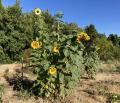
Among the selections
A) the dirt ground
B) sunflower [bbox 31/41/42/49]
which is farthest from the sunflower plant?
the dirt ground

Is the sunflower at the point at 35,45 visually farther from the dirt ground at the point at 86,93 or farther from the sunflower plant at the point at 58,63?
the dirt ground at the point at 86,93

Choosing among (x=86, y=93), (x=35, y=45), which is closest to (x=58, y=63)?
(x=35, y=45)

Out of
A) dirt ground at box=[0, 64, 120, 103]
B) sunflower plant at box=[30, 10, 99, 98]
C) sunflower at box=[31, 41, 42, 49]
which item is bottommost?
dirt ground at box=[0, 64, 120, 103]

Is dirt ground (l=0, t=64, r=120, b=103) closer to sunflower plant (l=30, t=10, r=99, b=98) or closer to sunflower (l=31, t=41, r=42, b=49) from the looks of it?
sunflower plant (l=30, t=10, r=99, b=98)

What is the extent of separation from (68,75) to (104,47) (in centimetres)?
1758

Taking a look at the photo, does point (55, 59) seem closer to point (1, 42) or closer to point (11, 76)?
point (11, 76)

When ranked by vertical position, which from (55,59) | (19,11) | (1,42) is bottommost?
(55,59)

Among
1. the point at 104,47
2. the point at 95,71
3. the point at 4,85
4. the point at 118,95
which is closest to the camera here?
the point at 118,95

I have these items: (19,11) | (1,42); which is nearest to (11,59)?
(1,42)

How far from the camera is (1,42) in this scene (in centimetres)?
2062

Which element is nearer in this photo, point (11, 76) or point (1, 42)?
point (11, 76)

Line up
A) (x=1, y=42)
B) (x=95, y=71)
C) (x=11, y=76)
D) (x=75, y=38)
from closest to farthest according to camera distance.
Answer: (x=75, y=38) < (x=11, y=76) < (x=95, y=71) < (x=1, y=42)

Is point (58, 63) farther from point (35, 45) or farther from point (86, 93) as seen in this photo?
point (86, 93)

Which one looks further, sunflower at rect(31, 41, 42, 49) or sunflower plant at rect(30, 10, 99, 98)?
sunflower at rect(31, 41, 42, 49)
